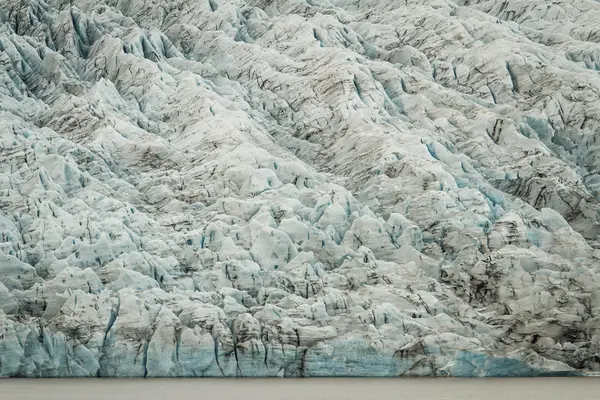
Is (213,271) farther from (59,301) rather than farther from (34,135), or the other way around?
(34,135)

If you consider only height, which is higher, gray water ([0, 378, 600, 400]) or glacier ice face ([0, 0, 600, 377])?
glacier ice face ([0, 0, 600, 377])

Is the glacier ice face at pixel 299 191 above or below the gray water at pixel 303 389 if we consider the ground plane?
above

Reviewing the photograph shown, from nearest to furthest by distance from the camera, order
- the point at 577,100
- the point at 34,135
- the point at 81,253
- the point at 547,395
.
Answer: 1. the point at 547,395
2. the point at 81,253
3. the point at 34,135
4. the point at 577,100

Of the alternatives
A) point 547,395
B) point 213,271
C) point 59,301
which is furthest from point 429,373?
point 59,301

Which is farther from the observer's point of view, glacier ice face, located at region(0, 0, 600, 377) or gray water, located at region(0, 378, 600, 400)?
glacier ice face, located at region(0, 0, 600, 377)

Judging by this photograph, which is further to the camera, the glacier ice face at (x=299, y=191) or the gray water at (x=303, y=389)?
the glacier ice face at (x=299, y=191)
